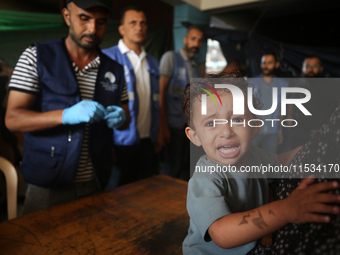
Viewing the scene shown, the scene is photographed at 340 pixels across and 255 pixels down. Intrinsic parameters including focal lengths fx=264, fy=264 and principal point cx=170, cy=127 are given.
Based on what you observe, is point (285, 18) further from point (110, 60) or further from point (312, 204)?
point (312, 204)

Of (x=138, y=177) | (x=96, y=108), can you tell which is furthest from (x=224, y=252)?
(x=138, y=177)

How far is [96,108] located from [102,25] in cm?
31

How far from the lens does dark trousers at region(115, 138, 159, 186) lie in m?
1.42

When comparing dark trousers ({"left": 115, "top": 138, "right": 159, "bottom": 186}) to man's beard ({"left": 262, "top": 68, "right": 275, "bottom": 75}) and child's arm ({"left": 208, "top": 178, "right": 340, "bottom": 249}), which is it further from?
man's beard ({"left": 262, "top": 68, "right": 275, "bottom": 75})

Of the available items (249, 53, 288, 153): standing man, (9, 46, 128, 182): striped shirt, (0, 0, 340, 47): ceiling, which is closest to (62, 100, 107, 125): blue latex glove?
(9, 46, 128, 182): striped shirt

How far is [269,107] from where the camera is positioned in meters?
0.48

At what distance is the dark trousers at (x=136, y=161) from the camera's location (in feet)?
4.67

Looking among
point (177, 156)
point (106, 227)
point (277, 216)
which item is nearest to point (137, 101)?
point (177, 156)

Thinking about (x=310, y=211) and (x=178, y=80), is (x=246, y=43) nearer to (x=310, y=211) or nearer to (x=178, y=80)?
(x=178, y=80)

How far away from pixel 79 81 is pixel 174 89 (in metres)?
0.94

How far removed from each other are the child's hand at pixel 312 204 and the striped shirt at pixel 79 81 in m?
0.92

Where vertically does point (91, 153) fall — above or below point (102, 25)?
below

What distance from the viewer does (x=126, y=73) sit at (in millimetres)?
1335

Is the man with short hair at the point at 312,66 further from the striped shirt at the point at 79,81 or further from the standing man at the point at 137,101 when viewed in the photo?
the striped shirt at the point at 79,81
